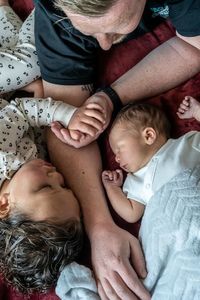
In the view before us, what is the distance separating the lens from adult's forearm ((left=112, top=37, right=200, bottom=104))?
1.45 m

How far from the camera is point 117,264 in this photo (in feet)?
3.91

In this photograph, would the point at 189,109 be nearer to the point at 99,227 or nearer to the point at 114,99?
the point at 114,99

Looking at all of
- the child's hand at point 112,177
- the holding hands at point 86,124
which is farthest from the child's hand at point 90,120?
the child's hand at point 112,177

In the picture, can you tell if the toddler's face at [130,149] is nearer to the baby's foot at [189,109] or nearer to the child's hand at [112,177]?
the child's hand at [112,177]

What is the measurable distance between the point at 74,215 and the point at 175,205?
10.3 inches

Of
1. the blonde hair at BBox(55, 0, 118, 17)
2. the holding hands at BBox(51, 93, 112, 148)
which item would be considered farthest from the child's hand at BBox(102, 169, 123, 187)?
the blonde hair at BBox(55, 0, 118, 17)

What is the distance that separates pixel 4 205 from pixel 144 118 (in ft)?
1.39

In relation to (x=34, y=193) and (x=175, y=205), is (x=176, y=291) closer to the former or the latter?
(x=175, y=205)

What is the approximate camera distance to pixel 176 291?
3.68 feet

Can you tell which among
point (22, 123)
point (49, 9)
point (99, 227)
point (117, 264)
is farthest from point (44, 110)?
point (117, 264)

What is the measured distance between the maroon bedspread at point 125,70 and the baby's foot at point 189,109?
0.02 meters

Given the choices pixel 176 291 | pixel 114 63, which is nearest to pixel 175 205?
pixel 176 291

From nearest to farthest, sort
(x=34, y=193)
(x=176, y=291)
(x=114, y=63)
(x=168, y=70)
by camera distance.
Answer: (x=176, y=291), (x=34, y=193), (x=168, y=70), (x=114, y=63)

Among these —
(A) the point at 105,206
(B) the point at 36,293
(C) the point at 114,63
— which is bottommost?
(B) the point at 36,293
